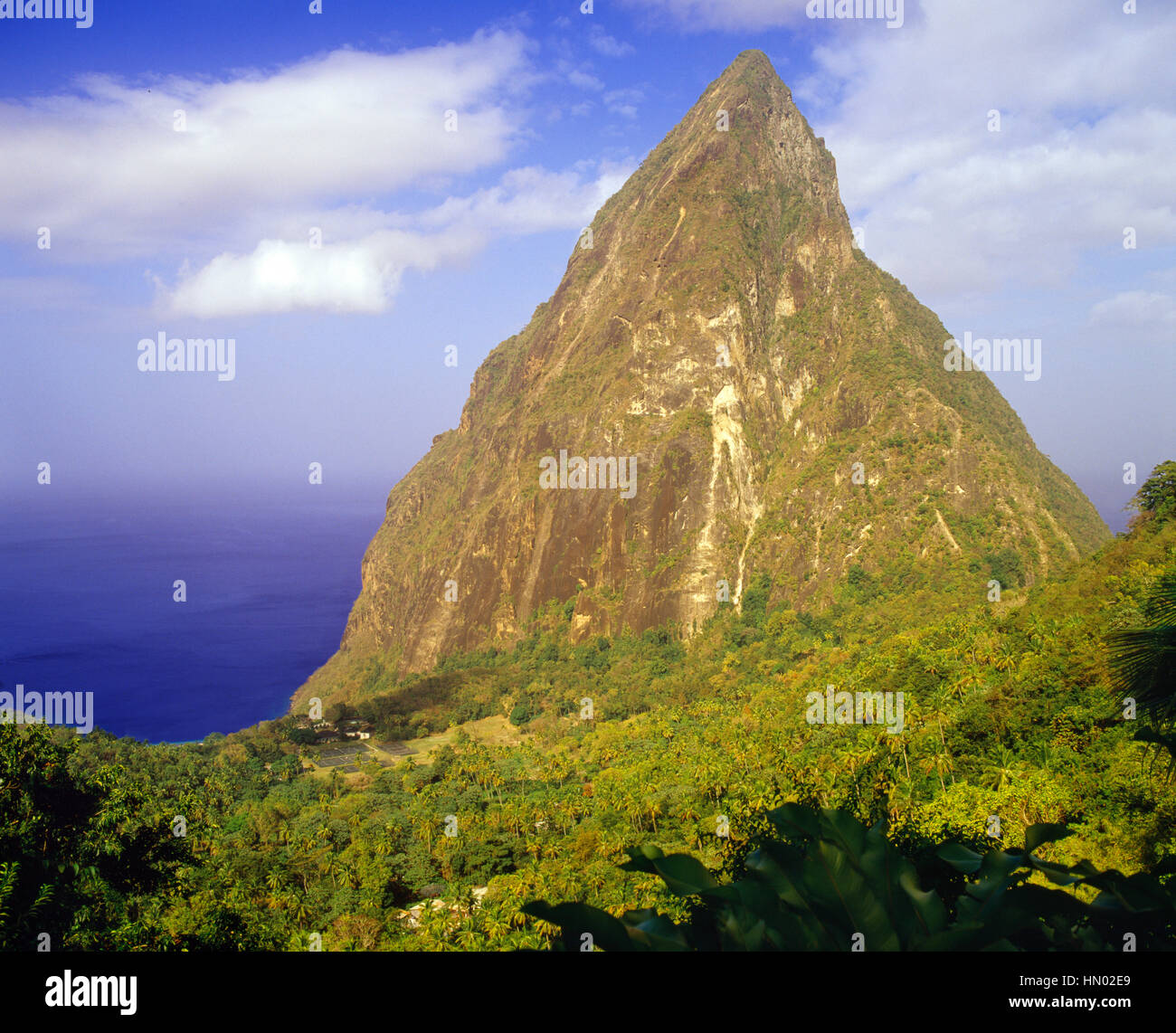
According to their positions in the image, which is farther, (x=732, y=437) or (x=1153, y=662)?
(x=732, y=437)

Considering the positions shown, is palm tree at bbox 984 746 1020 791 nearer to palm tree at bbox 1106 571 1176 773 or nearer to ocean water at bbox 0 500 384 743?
palm tree at bbox 1106 571 1176 773

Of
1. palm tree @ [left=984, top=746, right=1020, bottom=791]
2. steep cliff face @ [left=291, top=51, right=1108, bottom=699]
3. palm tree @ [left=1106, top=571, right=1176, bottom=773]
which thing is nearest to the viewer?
palm tree @ [left=1106, top=571, right=1176, bottom=773]

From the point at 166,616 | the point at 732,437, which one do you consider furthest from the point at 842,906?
the point at 166,616

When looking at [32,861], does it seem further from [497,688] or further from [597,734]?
[497,688]

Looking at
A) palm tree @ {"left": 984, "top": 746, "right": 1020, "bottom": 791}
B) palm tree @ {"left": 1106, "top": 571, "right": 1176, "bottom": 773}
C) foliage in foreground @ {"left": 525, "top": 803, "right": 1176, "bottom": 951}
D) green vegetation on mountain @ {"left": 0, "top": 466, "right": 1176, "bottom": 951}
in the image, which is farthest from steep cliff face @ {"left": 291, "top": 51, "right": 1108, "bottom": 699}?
foliage in foreground @ {"left": 525, "top": 803, "right": 1176, "bottom": 951}

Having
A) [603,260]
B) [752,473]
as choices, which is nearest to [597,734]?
[752,473]

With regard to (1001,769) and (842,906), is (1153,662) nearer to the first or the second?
(842,906)

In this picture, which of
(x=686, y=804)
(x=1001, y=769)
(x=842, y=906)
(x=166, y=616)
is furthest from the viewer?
(x=166, y=616)

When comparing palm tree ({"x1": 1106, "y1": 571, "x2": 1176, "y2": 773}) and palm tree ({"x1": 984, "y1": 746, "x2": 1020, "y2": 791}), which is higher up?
palm tree ({"x1": 1106, "y1": 571, "x2": 1176, "y2": 773})
